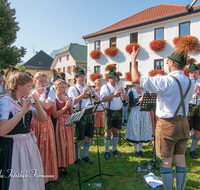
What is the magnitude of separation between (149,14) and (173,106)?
54.7 feet

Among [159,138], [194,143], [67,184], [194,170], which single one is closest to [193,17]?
[194,143]

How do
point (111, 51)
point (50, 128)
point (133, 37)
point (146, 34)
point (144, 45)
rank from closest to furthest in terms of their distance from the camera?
point (50, 128) → point (146, 34) → point (144, 45) → point (133, 37) → point (111, 51)

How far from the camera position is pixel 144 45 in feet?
50.8

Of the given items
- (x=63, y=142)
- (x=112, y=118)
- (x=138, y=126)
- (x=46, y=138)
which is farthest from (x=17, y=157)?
(x=138, y=126)

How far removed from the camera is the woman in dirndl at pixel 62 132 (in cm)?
337

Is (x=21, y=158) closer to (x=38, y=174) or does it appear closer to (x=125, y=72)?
(x=38, y=174)

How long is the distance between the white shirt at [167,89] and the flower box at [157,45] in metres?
13.0

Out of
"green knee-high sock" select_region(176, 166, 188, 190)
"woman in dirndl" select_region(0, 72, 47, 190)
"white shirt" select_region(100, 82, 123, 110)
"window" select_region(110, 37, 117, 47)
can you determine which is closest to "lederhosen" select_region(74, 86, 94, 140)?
"white shirt" select_region(100, 82, 123, 110)

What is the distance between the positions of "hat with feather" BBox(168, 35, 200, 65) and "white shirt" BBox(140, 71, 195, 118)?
21cm

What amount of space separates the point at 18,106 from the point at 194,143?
15.1 feet

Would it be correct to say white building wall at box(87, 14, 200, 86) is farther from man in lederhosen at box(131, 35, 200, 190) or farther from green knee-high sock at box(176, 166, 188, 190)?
green knee-high sock at box(176, 166, 188, 190)

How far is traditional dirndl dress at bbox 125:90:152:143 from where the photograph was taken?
Result: 4.70 meters

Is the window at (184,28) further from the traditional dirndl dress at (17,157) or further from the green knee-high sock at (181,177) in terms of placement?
the traditional dirndl dress at (17,157)

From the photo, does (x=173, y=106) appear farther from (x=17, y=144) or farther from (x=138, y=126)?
(x=138, y=126)
